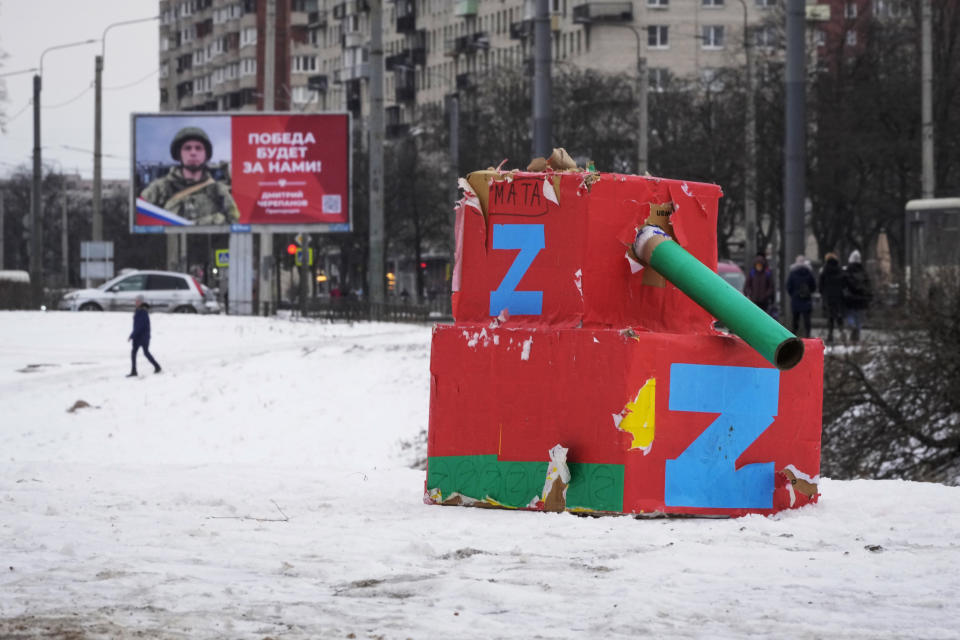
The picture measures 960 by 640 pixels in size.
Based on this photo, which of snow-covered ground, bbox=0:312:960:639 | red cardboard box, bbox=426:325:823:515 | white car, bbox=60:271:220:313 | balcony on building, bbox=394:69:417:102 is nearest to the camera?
snow-covered ground, bbox=0:312:960:639

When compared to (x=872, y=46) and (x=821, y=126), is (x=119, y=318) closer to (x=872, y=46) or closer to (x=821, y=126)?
(x=821, y=126)

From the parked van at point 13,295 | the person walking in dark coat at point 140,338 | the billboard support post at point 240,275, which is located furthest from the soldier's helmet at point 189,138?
the person walking in dark coat at point 140,338

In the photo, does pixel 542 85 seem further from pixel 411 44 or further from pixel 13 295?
pixel 411 44

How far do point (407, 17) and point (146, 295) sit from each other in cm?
7904

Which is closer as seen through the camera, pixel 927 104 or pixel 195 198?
pixel 927 104

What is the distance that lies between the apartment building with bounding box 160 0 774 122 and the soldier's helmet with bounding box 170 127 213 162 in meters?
25.2

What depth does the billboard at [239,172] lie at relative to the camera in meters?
45.2

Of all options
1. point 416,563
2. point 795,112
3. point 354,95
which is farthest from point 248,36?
point 416,563

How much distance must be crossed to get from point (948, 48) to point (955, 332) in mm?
33549

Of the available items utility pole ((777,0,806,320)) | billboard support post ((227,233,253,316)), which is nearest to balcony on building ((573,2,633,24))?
billboard support post ((227,233,253,316))

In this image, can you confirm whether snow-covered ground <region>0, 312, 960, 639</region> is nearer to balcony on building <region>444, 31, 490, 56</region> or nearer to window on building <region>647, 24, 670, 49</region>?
window on building <region>647, 24, 670, 49</region>

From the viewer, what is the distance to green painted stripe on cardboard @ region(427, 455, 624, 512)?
8.02 meters

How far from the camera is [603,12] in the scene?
97.4m

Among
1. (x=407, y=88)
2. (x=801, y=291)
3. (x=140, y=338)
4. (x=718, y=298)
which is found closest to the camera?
(x=718, y=298)
